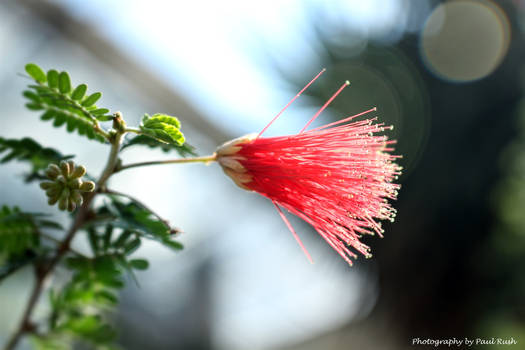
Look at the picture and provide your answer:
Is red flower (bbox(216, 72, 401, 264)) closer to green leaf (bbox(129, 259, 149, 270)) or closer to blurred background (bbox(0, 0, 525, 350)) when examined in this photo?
green leaf (bbox(129, 259, 149, 270))

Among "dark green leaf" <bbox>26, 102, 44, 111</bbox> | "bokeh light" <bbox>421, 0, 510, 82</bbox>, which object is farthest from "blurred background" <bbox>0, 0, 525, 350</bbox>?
"dark green leaf" <bbox>26, 102, 44, 111</bbox>

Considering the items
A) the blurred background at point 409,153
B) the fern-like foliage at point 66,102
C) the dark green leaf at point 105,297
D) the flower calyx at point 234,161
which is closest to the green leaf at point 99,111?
the fern-like foliage at point 66,102

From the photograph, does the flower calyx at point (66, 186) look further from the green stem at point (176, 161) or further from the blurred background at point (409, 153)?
the blurred background at point (409, 153)

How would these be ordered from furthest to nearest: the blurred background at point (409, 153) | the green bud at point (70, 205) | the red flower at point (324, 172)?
the blurred background at point (409, 153) < the red flower at point (324, 172) < the green bud at point (70, 205)

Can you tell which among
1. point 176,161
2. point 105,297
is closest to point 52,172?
point 176,161

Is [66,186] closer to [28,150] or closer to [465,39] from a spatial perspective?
[28,150]

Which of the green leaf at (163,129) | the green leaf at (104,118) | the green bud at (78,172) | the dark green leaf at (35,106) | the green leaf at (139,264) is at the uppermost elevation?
the green leaf at (163,129)

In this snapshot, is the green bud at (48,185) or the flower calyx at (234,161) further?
the flower calyx at (234,161)
